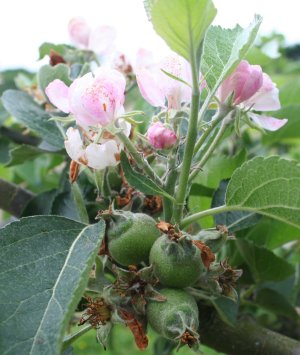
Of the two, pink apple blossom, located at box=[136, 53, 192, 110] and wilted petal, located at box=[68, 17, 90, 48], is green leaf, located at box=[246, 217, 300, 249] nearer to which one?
pink apple blossom, located at box=[136, 53, 192, 110]

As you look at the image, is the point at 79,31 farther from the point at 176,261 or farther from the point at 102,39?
the point at 176,261

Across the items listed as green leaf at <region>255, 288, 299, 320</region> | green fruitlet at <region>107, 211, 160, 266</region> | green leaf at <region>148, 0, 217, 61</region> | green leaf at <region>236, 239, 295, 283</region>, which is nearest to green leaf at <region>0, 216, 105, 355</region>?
green fruitlet at <region>107, 211, 160, 266</region>

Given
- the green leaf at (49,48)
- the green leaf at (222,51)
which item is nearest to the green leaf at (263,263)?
the green leaf at (222,51)

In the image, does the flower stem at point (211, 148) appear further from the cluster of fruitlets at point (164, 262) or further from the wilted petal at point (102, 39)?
the wilted petal at point (102, 39)

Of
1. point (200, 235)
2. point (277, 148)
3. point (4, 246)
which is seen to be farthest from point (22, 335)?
point (277, 148)

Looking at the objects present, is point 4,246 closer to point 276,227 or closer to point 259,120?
point 259,120

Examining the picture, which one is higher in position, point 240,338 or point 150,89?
point 150,89

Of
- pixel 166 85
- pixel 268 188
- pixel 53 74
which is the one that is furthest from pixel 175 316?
pixel 53 74
